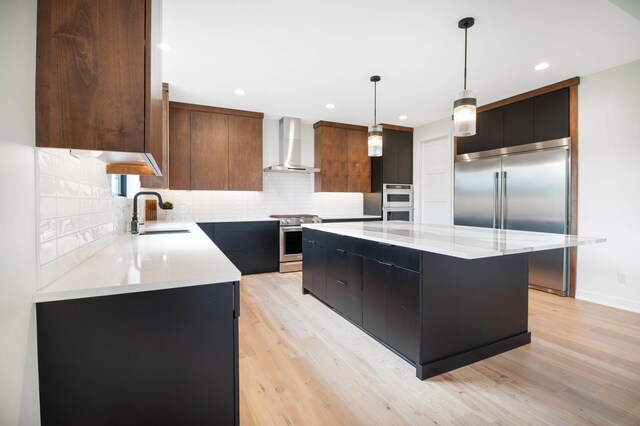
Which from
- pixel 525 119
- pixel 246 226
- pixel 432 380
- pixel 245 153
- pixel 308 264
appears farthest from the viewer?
pixel 245 153

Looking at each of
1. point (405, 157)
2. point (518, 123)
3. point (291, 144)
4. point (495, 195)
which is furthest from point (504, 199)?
point (291, 144)

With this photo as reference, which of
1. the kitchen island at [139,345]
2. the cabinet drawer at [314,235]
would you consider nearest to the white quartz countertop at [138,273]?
the kitchen island at [139,345]

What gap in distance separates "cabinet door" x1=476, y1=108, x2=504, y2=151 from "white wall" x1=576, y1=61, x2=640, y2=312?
891 millimetres

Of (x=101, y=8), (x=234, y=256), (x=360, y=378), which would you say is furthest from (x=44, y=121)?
(x=234, y=256)

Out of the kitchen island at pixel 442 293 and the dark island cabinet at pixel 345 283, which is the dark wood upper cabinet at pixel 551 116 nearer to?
the kitchen island at pixel 442 293

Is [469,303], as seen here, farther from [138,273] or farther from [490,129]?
[490,129]

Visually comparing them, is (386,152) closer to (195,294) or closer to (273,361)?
(273,361)

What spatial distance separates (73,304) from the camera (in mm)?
943

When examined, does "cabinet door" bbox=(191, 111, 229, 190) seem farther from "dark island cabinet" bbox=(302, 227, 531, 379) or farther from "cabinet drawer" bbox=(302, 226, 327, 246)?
"dark island cabinet" bbox=(302, 227, 531, 379)

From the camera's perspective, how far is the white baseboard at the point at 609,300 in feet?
10.3

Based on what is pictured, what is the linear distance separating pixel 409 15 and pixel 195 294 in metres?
2.50

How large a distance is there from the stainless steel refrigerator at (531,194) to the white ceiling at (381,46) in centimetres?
84

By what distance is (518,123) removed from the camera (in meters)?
4.06

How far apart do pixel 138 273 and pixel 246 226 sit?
345 centimetres
